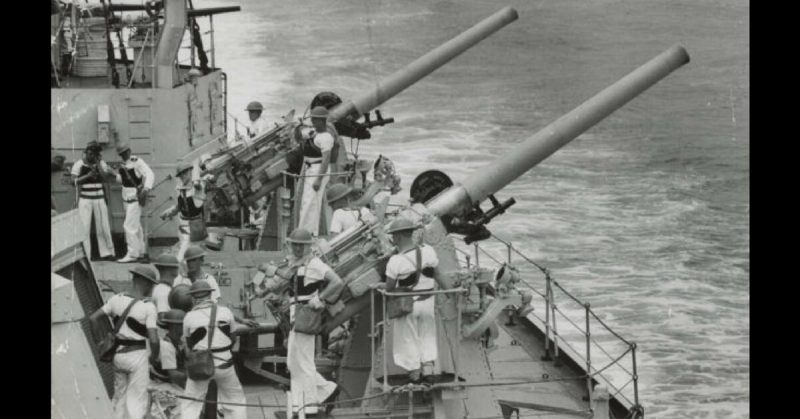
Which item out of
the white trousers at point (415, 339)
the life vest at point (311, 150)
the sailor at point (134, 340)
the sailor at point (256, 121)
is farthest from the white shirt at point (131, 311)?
the sailor at point (256, 121)

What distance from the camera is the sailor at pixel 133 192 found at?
1130 centimetres

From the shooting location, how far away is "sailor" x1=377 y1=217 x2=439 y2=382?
7.76 meters

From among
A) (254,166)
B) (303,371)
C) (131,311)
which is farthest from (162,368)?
(254,166)

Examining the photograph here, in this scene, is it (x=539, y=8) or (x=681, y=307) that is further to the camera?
(x=539, y=8)

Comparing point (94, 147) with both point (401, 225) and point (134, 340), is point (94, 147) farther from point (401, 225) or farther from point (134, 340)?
point (401, 225)

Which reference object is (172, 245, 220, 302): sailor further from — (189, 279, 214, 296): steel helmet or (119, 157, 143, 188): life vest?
(119, 157, 143, 188): life vest

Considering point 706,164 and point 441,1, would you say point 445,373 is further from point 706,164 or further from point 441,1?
point 441,1

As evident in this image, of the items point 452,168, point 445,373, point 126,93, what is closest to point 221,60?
point 452,168

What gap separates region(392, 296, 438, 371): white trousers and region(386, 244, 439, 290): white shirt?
19 centimetres

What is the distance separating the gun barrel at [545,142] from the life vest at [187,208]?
285cm

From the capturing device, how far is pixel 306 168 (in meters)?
11.9

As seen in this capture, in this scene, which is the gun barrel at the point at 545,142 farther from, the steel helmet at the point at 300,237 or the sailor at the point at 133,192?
the sailor at the point at 133,192
